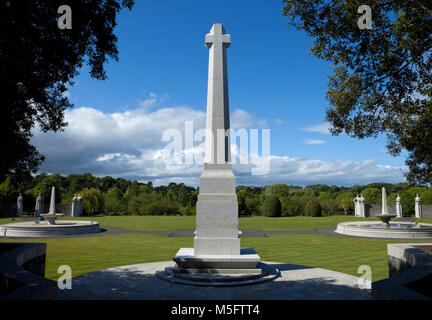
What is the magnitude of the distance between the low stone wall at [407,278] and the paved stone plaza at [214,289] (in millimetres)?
1100

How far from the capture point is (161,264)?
34.4 ft

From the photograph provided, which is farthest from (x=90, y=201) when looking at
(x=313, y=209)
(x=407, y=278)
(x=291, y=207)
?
(x=407, y=278)

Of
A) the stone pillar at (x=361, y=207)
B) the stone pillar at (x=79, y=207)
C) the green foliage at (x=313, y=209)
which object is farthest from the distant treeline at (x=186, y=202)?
the stone pillar at (x=361, y=207)

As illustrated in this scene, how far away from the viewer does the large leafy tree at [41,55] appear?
6609 millimetres

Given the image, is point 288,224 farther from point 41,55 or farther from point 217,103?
point 41,55

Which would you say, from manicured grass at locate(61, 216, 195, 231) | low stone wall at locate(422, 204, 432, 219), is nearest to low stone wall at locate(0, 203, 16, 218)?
manicured grass at locate(61, 216, 195, 231)

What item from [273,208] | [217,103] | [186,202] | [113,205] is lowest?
[113,205]

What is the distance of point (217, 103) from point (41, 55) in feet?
16.5

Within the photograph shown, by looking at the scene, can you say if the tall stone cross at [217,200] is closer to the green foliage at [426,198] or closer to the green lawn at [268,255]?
the green lawn at [268,255]

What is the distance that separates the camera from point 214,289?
731cm

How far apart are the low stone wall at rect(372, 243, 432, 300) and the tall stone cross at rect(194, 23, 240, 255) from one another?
168 inches

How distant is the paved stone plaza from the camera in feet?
22.1

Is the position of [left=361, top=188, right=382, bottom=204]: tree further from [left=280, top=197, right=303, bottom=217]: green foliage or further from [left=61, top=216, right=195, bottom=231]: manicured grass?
[left=61, top=216, right=195, bottom=231]: manicured grass

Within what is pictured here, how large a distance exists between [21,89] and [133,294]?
5859mm
